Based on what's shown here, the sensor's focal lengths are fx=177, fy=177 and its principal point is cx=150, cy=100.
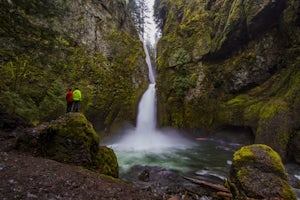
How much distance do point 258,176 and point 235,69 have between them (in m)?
11.4

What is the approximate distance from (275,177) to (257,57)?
1115cm

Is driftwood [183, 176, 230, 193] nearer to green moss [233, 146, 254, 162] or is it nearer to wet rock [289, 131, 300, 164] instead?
green moss [233, 146, 254, 162]

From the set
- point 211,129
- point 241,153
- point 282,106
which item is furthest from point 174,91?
point 241,153

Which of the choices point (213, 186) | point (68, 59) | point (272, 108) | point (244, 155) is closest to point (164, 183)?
point (213, 186)

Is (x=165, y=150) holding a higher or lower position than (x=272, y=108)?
lower

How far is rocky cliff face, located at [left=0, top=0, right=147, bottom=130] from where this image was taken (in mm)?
5586

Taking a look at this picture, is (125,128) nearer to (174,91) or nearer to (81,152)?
(174,91)

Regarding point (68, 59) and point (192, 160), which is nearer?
point (68, 59)

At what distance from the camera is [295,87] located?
10.1 meters

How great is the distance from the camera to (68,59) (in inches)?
244

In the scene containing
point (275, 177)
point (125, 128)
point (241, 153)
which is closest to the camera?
point (275, 177)

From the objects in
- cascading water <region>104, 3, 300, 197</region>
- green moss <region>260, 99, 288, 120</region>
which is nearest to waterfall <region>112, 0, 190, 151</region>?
cascading water <region>104, 3, 300, 197</region>

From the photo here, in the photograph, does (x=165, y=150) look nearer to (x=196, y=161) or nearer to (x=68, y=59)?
(x=196, y=161)

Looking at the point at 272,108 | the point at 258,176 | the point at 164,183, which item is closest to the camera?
the point at 258,176
